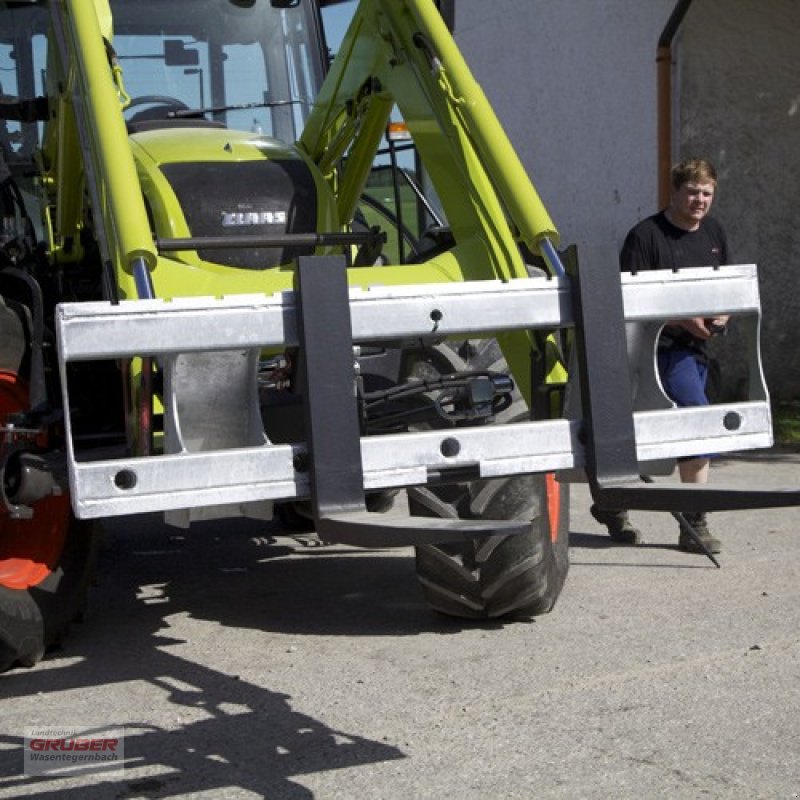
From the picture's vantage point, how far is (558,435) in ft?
14.3

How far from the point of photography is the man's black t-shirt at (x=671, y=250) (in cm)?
726

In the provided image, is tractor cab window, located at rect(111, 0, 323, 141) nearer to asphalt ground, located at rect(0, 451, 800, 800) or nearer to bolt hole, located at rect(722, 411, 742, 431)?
asphalt ground, located at rect(0, 451, 800, 800)

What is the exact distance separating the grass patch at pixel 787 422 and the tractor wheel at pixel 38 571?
573 centimetres

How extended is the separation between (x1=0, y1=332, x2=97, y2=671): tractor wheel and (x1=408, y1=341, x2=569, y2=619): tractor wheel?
4.02 ft

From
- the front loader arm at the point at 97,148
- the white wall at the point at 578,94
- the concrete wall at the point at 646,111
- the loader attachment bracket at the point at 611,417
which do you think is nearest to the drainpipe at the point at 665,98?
the concrete wall at the point at 646,111

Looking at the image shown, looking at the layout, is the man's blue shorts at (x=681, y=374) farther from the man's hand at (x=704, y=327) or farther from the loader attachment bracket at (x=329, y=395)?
the loader attachment bracket at (x=329, y=395)

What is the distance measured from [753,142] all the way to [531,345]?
7.55 m

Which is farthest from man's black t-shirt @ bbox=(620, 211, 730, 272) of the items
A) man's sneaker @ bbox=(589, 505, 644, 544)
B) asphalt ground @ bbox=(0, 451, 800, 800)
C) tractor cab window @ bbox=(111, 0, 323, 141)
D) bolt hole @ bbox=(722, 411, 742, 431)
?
bolt hole @ bbox=(722, 411, 742, 431)

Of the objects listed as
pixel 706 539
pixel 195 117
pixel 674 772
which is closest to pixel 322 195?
pixel 195 117

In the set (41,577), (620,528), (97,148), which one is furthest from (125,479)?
(620,528)

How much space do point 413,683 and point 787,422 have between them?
6514 millimetres

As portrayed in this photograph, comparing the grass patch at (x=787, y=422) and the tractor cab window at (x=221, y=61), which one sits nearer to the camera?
the tractor cab window at (x=221, y=61)

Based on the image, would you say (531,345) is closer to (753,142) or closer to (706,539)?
(706,539)

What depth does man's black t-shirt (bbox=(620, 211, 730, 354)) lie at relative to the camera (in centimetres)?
726
